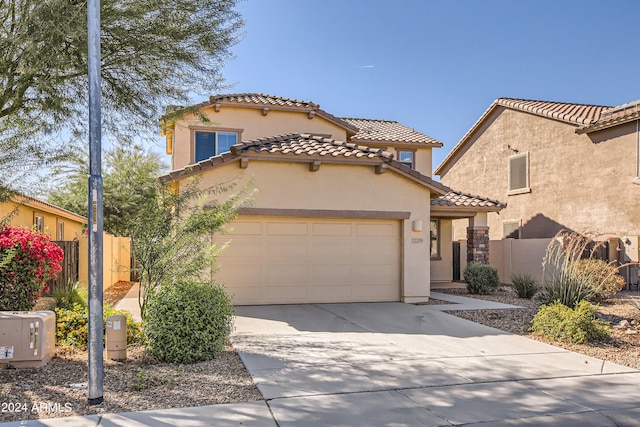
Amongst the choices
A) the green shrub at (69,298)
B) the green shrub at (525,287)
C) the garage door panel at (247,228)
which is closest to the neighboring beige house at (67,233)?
the green shrub at (69,298)

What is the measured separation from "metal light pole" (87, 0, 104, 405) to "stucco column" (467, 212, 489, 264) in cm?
1541

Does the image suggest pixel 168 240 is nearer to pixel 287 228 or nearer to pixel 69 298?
pixel 69 298

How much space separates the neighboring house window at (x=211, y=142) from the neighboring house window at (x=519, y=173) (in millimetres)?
13400

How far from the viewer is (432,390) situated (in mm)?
6395

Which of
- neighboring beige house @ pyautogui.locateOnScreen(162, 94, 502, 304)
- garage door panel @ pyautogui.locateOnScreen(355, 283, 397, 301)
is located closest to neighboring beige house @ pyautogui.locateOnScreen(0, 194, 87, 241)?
neighboring beige house @ pyautogui.locateOnScreen(162, 94, 502, 304)

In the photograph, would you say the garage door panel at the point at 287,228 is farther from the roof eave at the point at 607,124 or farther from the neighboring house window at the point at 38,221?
the roof eave at the point at 607,124

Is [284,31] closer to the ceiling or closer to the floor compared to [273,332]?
closer to the ceiling

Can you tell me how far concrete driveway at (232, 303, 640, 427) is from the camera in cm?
557

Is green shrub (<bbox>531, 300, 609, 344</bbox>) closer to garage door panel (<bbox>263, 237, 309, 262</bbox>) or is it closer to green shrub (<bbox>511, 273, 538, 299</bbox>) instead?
green shrub (<bbox>511, 273, 538, 299</bbox>)

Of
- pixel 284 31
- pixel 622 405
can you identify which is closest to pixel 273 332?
pixel 622 405

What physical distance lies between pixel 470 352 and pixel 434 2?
11.0 m

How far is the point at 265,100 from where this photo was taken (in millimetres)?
17984

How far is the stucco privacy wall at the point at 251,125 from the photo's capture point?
16922 millimetres

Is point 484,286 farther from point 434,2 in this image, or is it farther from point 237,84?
point 237,84
